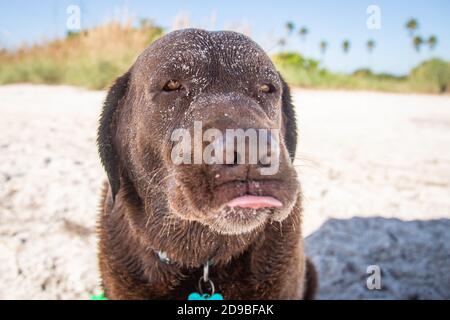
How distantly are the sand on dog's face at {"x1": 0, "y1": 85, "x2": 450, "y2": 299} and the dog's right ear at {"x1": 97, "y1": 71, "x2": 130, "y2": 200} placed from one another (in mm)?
218

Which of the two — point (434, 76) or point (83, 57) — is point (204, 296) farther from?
point (434, 76)

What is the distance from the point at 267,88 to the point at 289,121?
0.62 metres

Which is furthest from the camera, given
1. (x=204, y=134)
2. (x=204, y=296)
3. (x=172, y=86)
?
(x=204, y=296)

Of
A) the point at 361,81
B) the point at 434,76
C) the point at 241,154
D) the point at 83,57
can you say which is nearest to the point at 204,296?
the point at 241,154

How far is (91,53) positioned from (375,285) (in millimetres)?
10784

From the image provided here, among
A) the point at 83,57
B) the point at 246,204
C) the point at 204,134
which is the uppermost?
the point at 83,57

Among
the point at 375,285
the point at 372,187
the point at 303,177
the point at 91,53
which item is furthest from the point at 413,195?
the point at 91,53

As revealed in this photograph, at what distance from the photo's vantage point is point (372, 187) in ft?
17.5

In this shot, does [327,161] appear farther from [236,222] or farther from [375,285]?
[236,222]

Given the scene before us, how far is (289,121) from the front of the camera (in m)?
3.10

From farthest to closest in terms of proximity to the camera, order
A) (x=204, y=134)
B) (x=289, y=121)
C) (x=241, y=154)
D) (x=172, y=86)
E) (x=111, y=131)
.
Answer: (x=289, y=121) → (x=111, y=131) → (x=172, y=86) → (x=204, y=134) → (x=241, y=154)

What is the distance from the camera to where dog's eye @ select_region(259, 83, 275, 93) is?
98.3 inches

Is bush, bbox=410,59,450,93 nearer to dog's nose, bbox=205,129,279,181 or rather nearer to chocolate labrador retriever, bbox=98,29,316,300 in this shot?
chocolate labrador retriever, bbox=98,29,316,300

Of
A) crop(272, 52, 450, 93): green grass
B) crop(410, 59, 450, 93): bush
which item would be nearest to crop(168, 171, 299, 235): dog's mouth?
Result: crop(272, 52, 450, 93): green grass
